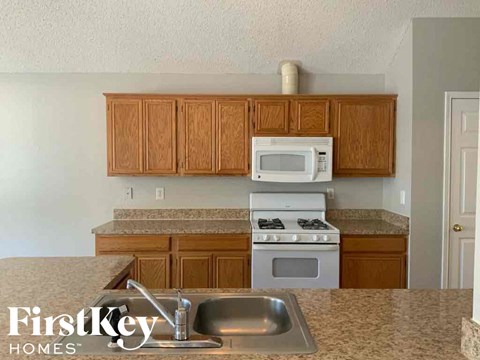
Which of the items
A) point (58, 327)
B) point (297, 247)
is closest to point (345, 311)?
point (58, 327)

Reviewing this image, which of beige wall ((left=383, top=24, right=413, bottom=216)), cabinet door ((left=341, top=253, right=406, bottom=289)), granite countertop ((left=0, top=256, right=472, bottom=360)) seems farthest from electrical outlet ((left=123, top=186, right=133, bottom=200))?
beige wall ((left=383, top=24, right=413, bottom=216))

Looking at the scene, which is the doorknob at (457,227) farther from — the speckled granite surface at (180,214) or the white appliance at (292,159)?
the speckled granite surface at (180,214)

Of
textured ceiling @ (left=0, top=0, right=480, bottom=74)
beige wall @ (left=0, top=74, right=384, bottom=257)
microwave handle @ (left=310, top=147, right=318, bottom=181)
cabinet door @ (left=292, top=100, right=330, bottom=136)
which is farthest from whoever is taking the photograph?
beige wall @ (left=0, top=74, right=384, bottom=257)

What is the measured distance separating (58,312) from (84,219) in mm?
2669

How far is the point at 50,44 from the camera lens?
3244 mm

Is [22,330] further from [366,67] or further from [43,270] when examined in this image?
[366,67]

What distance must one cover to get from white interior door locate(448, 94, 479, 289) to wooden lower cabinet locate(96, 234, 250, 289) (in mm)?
1829

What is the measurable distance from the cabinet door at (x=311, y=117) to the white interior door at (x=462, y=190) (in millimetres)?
1084

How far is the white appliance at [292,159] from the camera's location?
329 cm

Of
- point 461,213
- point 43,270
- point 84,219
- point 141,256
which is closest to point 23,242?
point 84,219

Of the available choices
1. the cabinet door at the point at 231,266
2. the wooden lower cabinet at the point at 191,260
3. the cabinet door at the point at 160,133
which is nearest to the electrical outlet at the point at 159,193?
the cabinet door at the point at 160,133

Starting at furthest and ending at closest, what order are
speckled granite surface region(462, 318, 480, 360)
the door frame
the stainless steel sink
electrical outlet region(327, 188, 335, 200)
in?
electrical outlet region(327, 188, 335, 200) < the door frame < the stainless steel sink < speckled granite surface region(462, 318, 480, 360)

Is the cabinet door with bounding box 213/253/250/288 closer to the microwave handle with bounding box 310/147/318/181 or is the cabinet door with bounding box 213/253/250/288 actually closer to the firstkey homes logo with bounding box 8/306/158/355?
the microwave handle with bounding box 310/147/318/181

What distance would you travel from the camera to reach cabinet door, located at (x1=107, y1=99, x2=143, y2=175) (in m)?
3.32
